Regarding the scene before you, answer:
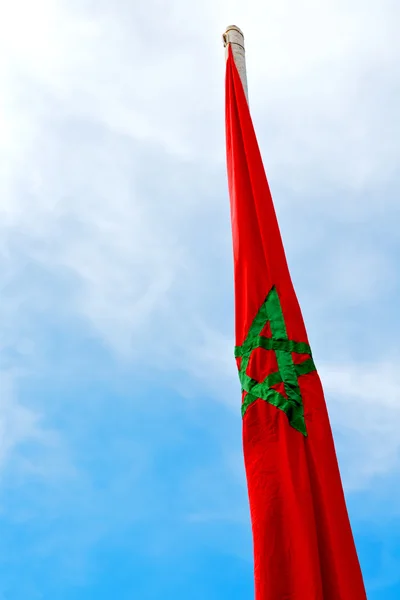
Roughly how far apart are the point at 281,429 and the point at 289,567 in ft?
3.10

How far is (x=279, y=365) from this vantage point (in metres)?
5.29

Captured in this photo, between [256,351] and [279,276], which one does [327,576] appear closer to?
[256,351]

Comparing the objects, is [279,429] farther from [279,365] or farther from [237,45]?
[237,45]

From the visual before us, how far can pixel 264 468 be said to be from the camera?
16.0 ft

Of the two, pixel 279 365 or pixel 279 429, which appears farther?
pixel 279 365

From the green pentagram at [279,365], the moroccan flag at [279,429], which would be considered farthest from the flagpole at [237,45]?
the green pentagram at [279,365]

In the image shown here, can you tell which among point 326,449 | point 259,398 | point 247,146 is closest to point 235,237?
point 247,146

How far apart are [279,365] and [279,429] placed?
513 mm

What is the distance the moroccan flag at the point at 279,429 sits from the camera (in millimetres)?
4453

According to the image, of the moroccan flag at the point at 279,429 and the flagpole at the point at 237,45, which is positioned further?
the flagpole at the point at 237,45

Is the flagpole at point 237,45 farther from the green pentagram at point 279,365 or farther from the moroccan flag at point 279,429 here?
the green pentagram at point 279,365

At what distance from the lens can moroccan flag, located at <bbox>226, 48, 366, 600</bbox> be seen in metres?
4.45

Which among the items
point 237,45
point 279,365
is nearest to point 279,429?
point 279,365

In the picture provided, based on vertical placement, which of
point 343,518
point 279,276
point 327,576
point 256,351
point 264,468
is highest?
Answer: point 279,276
